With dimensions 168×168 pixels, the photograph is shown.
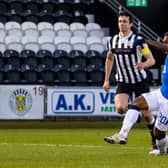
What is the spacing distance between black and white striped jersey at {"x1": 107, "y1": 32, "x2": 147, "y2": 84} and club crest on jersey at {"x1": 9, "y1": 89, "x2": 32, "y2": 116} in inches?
327

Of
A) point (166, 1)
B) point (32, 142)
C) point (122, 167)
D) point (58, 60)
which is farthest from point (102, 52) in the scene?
point (122, 167)

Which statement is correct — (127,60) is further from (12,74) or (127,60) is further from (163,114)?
(12,74)

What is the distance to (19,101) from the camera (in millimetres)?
20969

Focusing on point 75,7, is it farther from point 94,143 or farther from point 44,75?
point 94,143

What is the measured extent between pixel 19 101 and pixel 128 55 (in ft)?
28.4

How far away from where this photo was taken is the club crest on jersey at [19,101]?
21.0 meters

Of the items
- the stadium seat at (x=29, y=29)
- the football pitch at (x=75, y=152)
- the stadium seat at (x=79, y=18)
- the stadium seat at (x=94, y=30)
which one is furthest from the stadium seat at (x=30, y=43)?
the football pitch at (x=75, y=152)

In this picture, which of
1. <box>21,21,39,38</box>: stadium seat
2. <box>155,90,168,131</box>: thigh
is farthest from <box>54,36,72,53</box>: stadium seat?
<box>155,90,168,131</box>: thigh

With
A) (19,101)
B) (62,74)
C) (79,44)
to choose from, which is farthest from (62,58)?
(19,101)

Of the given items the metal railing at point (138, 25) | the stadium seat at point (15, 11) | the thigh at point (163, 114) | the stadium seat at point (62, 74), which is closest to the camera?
the thigh at point (163, 114)

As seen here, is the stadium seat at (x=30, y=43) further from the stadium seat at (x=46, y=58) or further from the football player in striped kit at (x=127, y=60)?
the football player in striped kit at (x=127, y=60)

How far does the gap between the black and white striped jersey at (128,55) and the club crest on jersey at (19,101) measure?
27.2ft

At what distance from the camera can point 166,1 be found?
91.5 feet

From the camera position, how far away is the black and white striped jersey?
12633 millimetres
